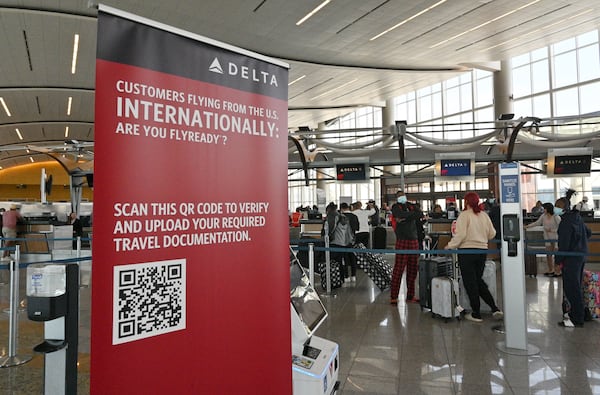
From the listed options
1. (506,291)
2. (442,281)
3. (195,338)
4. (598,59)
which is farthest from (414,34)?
(195,338)

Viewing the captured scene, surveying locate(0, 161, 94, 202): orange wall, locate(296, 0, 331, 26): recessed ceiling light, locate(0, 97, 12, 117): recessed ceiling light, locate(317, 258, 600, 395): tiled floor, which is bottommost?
locate(317, 258, 600, 395): tiled floor

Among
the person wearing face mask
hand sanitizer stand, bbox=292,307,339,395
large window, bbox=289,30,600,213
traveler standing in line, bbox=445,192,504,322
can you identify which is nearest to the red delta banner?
hand sanitizer stand, bbox=292,307,339,395

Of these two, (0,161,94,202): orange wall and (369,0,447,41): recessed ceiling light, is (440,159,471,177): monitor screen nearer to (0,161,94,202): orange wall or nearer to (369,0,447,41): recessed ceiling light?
(369,0,447,41): recessed ceiling light

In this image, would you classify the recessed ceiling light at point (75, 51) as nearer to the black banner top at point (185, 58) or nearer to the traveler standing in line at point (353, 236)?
the traveler standing in line at point (353, 236)

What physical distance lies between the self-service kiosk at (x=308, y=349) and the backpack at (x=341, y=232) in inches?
201

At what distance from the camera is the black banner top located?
58.5 inches

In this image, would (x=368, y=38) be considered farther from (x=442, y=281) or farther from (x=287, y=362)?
(x=287, y=362)

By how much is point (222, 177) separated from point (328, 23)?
40.8ft

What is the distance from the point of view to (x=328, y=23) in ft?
42.7

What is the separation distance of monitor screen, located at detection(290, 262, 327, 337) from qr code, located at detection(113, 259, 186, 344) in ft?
2.89

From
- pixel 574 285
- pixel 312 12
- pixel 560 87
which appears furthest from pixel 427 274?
pixel 560 87

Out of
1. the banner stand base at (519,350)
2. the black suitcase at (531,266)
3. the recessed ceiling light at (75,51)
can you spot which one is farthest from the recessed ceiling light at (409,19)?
the banner stand base at (519,350)

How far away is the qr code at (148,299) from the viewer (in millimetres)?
1466

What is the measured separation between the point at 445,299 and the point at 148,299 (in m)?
4.76
